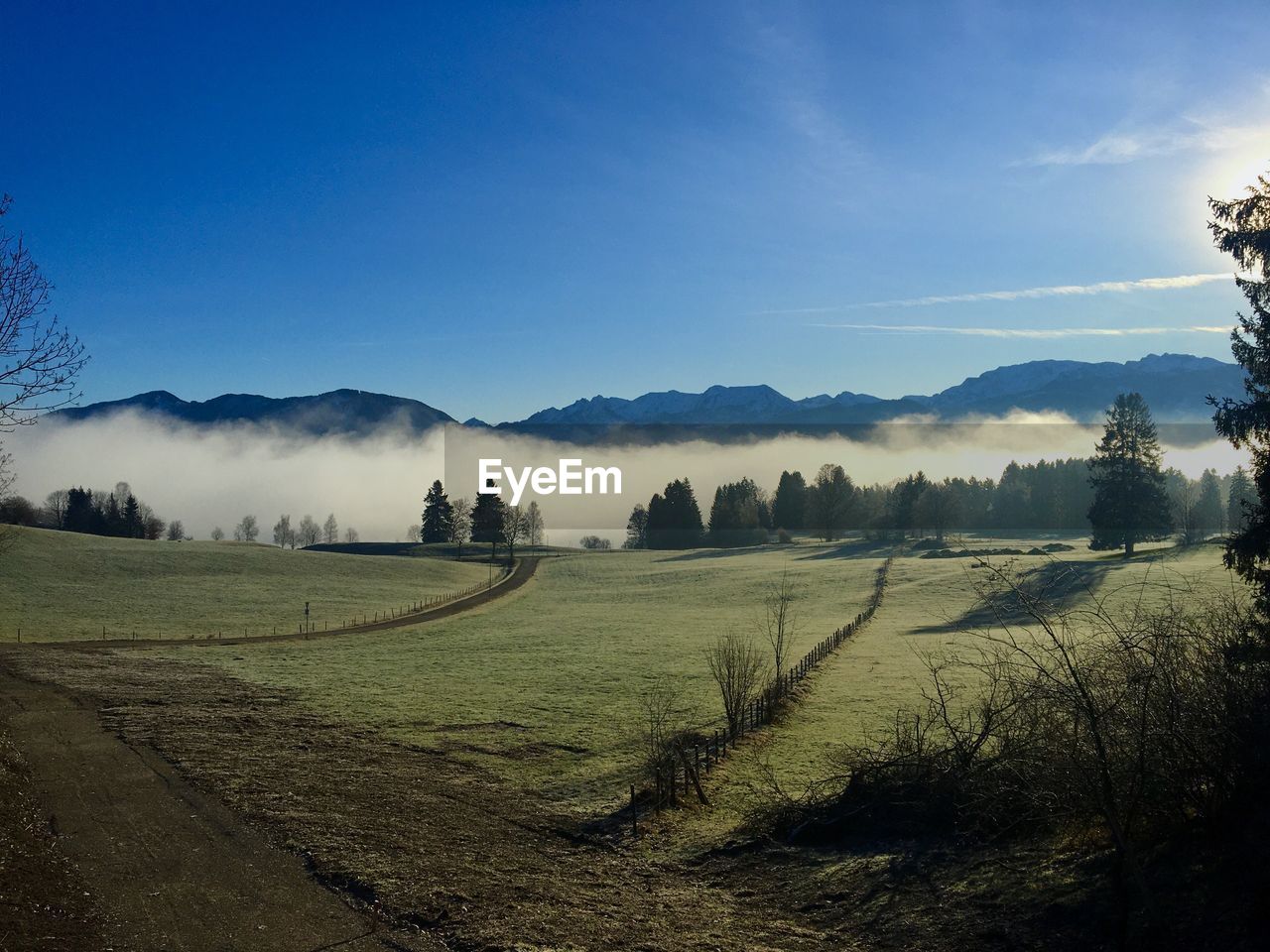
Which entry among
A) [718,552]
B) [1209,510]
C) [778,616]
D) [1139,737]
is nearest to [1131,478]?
[778,616]

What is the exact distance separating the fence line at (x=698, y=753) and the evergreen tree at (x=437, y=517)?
12742 centimetres

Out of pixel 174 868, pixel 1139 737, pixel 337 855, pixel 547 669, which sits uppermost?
pixel 1139 737

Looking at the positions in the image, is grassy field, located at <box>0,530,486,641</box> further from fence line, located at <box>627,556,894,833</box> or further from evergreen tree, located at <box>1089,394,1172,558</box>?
evergreen tree, located at <box>1089,394,1172,558</box>

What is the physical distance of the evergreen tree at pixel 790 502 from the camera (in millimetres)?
144750

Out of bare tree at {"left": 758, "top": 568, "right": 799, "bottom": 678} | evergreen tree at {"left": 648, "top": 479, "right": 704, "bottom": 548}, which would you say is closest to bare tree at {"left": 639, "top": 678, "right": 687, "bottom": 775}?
bare tree at {"left": 758, "top": 568, "right": 799, "bottom": 678}

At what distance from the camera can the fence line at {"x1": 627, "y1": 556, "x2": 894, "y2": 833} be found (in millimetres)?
17094

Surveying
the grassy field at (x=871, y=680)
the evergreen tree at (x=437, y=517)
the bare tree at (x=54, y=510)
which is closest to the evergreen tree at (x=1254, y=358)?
the grassy field at (x=871, y=680)

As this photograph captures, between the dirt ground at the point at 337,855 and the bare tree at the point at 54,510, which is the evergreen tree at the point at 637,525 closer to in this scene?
the bare tree at the point at 54,510

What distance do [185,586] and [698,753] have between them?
66.4 m

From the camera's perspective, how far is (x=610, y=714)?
2723 centimetres

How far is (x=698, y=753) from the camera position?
19.5m

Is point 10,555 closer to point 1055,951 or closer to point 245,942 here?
point 245,942

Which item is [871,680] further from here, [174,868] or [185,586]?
[185,586]

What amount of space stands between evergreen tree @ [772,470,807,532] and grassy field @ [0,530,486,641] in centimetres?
6127
